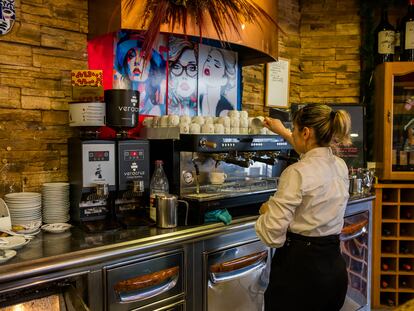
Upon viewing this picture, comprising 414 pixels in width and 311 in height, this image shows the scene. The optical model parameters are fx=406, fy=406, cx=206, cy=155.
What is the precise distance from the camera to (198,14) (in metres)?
2.18

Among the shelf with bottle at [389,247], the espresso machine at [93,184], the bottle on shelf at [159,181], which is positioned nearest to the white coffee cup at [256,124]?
the bottle on shelf at [159,181]

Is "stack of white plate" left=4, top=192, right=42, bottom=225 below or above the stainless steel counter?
above

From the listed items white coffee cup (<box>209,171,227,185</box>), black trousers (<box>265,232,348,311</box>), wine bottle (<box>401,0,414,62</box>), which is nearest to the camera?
black trousers (<box>265,232,348,311</box>)

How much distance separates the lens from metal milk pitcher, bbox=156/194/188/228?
1.96 meters

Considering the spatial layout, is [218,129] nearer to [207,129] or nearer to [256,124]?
[207,129]

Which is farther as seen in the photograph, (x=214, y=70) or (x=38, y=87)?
(x=214, y=70)

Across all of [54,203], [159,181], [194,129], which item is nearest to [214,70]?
[194,129]

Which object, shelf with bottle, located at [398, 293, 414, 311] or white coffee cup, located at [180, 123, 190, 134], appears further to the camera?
shelf with bottle, located at [398, 293, 414, 311]

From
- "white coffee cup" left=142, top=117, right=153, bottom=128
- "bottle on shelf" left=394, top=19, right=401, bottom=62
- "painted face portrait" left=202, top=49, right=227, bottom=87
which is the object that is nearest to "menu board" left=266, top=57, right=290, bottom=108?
"painted face portrait" left=202, top=49, right=227, bottom=87

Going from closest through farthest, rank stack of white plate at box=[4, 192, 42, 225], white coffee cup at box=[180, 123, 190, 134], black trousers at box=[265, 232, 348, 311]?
black trousers at box=[265, 232, 348, 311], stack of white plate at box=[4, 192, 42, 225], white coffee cup at box=[180, 123, 190, 134]

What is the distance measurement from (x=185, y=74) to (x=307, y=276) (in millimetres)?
1571

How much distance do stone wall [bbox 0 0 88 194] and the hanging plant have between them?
44cm

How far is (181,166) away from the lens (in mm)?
2221

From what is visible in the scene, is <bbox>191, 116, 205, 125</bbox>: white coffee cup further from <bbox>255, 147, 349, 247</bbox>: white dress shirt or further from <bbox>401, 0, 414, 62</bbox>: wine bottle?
<bbox>401, 0, 414, 62</bbox>: wine bottle
